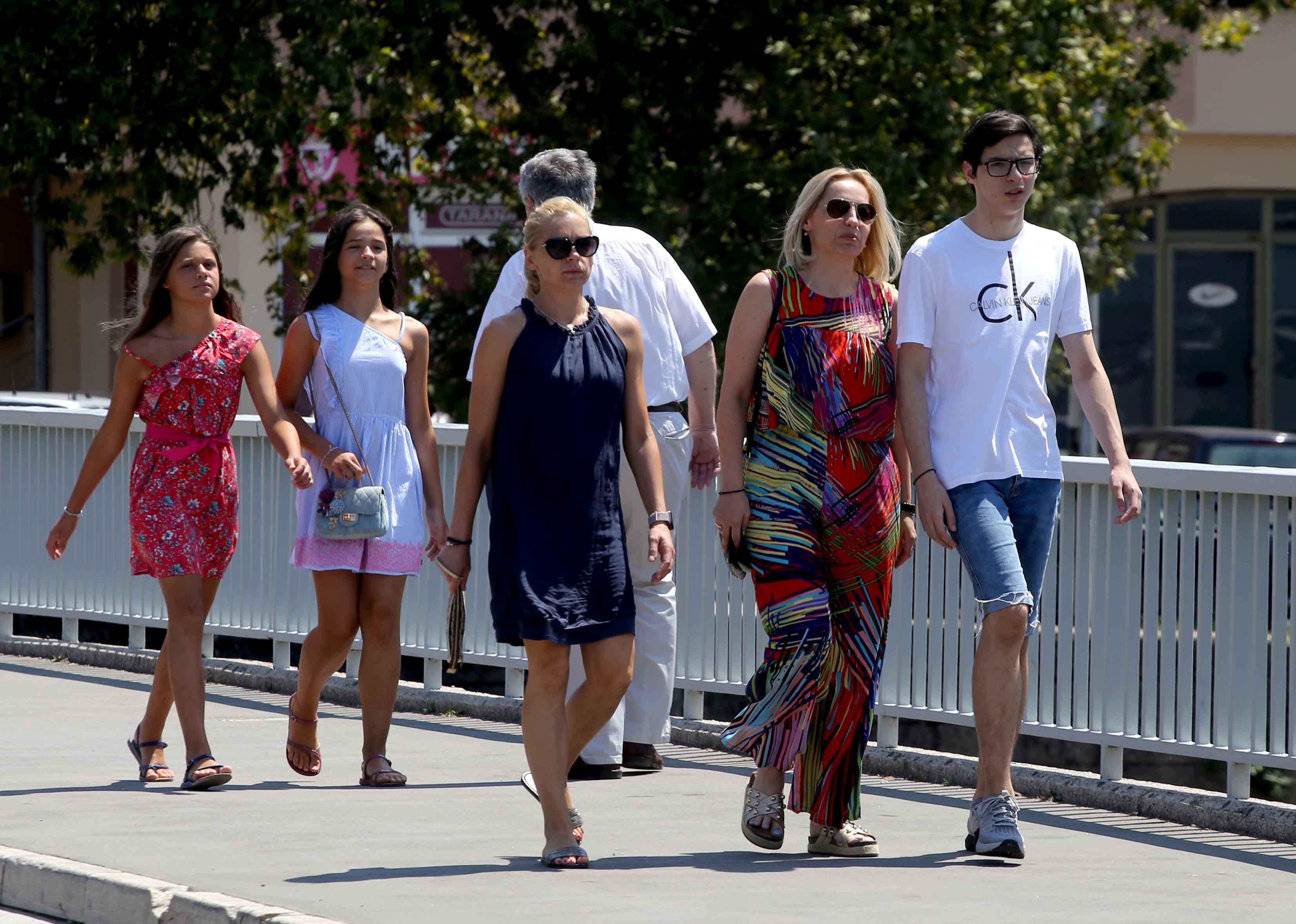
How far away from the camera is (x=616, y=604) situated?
5.56 metres

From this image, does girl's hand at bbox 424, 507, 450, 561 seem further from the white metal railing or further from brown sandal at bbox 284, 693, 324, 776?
the white metal railing

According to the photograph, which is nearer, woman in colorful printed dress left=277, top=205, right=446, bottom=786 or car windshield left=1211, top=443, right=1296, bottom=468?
woman in colorful printed dress left=277, top=205, right=446, bottom=786

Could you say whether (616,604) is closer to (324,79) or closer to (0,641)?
(0,641)

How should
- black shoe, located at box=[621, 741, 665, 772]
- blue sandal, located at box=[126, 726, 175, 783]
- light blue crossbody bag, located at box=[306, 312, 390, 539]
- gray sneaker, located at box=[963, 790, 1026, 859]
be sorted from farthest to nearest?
black shoe, located at box=[621, 741, 665, 772], blue sandal, located at box=[126, 726, 175, 783], light blue crossbody bag, located at box=[306, 312, 390, 539], gray sneaker, located at box=[963, 790, 1026, 859]

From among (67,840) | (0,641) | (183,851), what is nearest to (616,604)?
(183,851)

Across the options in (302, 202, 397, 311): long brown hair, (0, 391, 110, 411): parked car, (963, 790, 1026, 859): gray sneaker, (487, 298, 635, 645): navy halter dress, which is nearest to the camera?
(487, 298, 635, 645): navy halter dress

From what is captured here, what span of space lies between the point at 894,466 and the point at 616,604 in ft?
2.84

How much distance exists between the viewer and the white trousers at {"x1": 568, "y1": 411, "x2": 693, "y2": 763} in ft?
23.5

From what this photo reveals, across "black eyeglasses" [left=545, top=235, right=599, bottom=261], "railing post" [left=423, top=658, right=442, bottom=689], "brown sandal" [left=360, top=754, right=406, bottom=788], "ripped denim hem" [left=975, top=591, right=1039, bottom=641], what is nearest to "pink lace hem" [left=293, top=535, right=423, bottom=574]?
"brown sandal" [left=360, top=754, right=406, bottom=788]

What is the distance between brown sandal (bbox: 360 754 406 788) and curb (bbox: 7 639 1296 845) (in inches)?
31.6

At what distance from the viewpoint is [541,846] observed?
236 inches

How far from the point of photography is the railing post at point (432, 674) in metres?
9.21

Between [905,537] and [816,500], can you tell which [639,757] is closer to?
[905,537]

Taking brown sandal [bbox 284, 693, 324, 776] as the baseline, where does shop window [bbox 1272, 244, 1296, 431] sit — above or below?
above
